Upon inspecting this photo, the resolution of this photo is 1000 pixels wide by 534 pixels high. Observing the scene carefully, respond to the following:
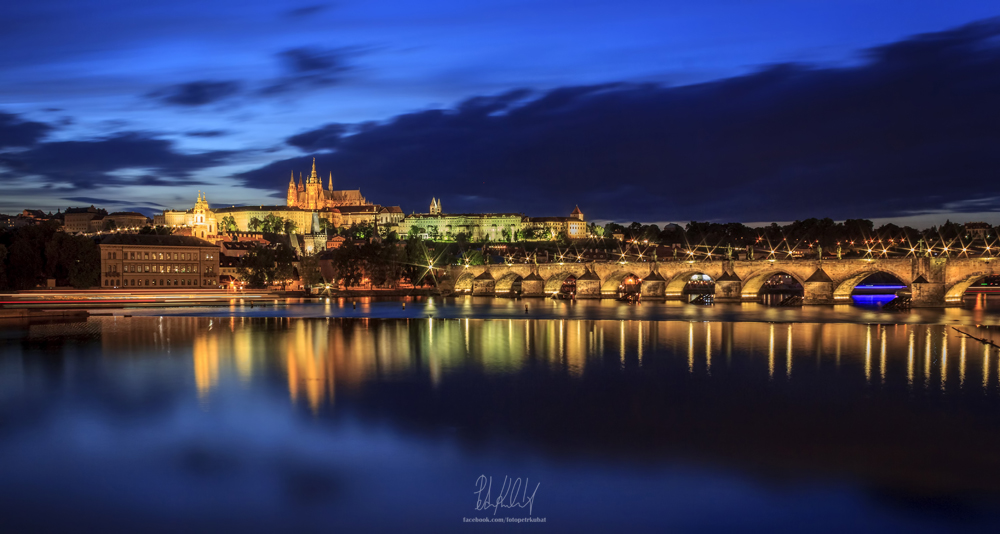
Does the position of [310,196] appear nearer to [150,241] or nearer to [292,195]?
[292,195]

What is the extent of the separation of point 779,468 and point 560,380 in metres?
8.88

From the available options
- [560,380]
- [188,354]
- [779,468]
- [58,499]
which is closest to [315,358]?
[188,354]

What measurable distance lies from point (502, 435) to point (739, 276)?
44.9 meters

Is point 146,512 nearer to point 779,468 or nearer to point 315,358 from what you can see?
point 779,468

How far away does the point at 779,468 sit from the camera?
11922 millimetres

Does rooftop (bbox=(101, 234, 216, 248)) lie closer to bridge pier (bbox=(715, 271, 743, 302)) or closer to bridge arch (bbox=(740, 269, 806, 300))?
bridge pier (bbox=(715, 271, 743, 302))

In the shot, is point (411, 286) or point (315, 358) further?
point (411, 286)

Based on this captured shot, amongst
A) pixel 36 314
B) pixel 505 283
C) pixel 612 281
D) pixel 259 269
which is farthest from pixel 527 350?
pixel 259 269

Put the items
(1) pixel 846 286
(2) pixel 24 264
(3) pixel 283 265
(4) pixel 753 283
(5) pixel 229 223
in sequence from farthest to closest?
1. (5) pixel 229 223
2. (3) pixel 283 265
3. (4) pixel 753 283
4. (2) pixel 24 264
5. (1) pixel 846 286

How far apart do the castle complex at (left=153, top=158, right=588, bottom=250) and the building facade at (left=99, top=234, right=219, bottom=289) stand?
221ft

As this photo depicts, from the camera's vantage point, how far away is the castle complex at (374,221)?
145125 millimetres

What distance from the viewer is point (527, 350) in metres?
26.9

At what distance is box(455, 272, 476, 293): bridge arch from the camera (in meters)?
73.9

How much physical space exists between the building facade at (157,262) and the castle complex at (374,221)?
221 ft
